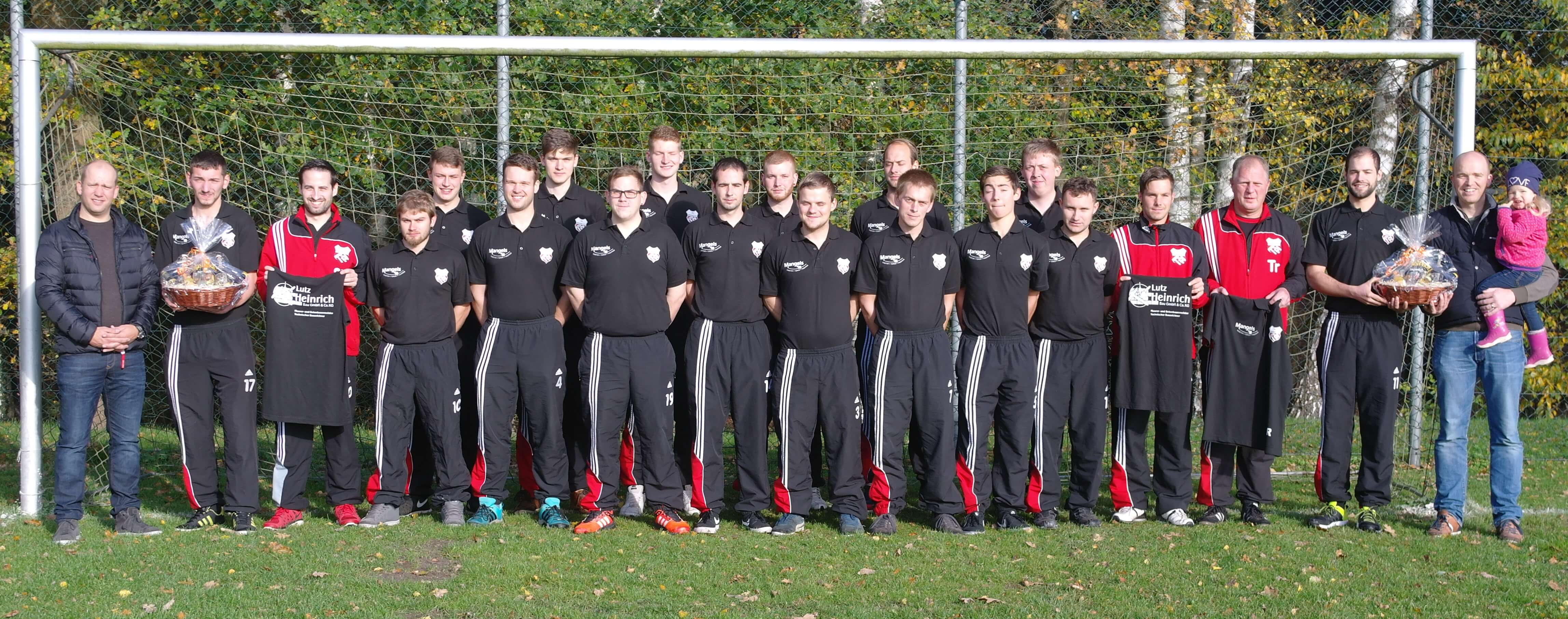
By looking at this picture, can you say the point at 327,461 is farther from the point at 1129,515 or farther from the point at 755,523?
the point at 1129,515

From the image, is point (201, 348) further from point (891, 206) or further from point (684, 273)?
point (891, 206)

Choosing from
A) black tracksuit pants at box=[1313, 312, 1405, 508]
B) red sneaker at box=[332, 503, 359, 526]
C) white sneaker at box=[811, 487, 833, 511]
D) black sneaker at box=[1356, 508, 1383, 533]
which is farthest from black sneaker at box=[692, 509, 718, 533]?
black sneaker at box=[1356, 508, 1383, 533]

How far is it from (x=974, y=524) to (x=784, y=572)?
46.6 inches

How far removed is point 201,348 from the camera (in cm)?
562

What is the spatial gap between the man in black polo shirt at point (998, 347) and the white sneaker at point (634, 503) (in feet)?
5.31

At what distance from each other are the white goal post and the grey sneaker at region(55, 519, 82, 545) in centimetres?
64

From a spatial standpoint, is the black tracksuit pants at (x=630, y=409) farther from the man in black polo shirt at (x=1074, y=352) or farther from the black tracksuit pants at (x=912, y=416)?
the man in black polo shirt at (x=1074, y=352)

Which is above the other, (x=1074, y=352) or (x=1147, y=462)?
(x=1074, y=352)

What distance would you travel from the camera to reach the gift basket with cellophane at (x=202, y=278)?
5.26m

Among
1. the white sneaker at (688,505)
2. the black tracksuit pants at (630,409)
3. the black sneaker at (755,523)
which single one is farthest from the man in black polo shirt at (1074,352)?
the black tracksuit pants at (630,409)

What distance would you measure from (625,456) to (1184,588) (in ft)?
9.23

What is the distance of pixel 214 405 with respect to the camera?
19.0 ft

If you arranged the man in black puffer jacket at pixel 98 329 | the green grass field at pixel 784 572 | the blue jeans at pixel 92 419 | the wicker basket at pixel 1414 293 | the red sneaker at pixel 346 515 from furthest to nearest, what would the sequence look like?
the red sneaker at pixel 346 515 → the blue jeans at pixel 92 419 → the man in black puffer jacket at pixel 98 329 → the wicker basket at pixel 1414 293 → the green grass field at pixel 784 572

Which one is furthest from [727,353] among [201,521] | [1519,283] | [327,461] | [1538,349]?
[1538,349]
